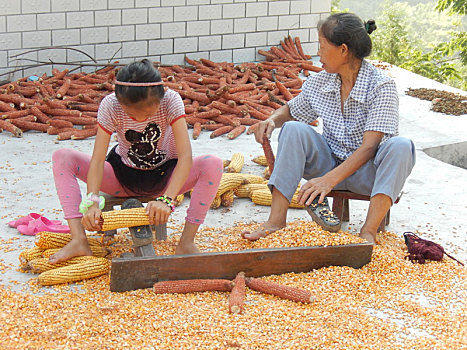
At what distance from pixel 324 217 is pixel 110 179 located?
112 cm

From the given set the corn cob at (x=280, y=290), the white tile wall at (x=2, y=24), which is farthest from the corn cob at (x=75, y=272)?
the white tile wall at (x=2, y=24)

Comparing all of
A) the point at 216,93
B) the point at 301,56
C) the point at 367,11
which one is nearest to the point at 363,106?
the point at 216,93

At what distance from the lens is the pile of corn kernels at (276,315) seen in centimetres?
228

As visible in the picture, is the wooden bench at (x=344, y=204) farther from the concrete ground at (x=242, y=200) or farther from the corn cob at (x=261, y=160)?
the corn cob at (x=261, y=160)

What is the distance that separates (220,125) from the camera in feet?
19.0

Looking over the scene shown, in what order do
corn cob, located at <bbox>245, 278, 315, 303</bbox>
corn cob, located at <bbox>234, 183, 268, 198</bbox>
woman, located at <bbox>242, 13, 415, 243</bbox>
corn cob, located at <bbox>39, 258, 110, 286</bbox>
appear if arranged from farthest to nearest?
1. corn cob, located at <bbox>234, 183, 268, 198</bbox>
2. woman, located at <bbox>242, 13, 415, 243</bbox>
3. corn cob, located at <bbox>39, 258, 110, 286</bbox>
4. corn cob, located at <bbox>245, 278, 315, 303</bbox>

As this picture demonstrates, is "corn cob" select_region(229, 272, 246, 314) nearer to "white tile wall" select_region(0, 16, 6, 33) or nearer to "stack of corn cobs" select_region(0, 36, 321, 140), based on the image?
"stack of corn cobs" select_region(0, 36, 321, 140)

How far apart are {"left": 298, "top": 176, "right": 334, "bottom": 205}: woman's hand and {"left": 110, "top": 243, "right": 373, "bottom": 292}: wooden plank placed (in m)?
0.33

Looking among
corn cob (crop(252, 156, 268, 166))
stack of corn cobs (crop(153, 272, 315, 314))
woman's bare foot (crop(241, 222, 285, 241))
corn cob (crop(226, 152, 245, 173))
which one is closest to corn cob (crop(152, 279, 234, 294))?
stack of corn cobs (crop(153, 272, 315, 314))

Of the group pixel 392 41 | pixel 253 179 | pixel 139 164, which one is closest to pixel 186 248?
pixel 139 164

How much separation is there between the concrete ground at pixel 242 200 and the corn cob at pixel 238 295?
98 cm

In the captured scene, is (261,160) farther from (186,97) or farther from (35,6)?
(35,6)

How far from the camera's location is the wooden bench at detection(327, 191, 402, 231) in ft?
11.2

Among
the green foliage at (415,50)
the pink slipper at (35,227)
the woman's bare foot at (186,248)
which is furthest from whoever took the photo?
the green foliage at (415,50)
